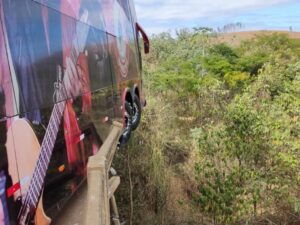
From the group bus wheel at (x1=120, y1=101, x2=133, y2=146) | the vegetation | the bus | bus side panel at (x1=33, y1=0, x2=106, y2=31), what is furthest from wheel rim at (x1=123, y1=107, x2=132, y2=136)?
bus side panel at (x1=33, y1=0, x2=106, y2=31)

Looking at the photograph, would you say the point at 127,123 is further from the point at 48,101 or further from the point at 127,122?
the point at 48,101

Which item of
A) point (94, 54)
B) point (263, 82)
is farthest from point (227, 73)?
point (94, 54)

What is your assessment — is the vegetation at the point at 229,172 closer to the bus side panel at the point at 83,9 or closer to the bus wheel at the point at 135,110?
the bus wheel at the point at 135,110

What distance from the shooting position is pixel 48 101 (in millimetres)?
3943

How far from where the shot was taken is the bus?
317 centimetres

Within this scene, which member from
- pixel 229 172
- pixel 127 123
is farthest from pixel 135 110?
pixel 229 172

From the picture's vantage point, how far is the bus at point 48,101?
317 centimetres

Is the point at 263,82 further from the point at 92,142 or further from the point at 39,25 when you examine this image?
the point at 39,25

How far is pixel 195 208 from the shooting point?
1055 centimetres

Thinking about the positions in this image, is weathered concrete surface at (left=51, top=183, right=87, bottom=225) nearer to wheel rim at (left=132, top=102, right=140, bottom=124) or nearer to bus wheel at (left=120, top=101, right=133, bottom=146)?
bus wheel at (left=120, top=101, right=133, bottom=146)

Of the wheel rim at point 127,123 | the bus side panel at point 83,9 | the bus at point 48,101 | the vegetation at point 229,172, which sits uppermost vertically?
the bus side panel at point 83,9

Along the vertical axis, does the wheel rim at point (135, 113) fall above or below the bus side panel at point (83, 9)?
below

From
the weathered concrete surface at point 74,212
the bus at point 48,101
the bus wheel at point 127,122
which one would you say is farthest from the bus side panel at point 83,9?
the bus wheel at point 127,122

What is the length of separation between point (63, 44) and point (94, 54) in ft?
4.74
